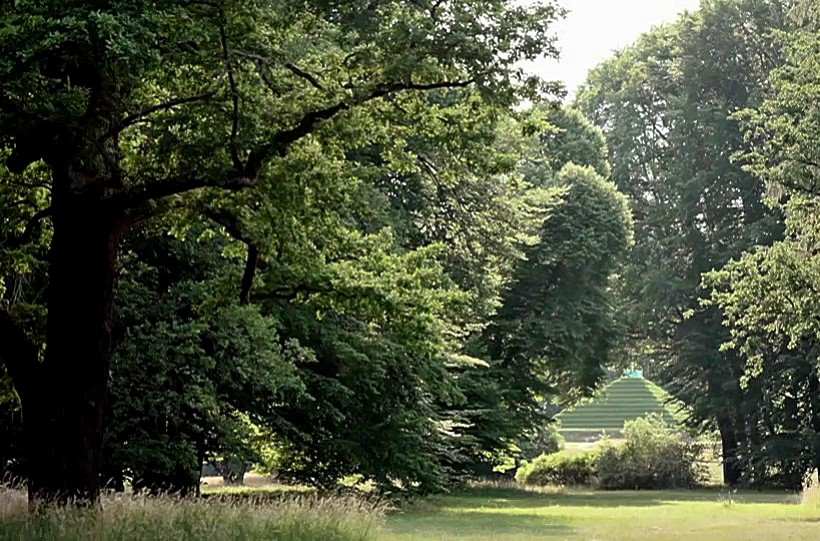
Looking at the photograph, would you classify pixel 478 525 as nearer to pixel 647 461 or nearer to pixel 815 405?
pixel 815 405

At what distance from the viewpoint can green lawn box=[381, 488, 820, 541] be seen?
59.5 feet

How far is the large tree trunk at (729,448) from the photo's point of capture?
43.0 m

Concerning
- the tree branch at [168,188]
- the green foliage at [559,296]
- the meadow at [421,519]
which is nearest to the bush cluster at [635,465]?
the green foliage at [559,296]

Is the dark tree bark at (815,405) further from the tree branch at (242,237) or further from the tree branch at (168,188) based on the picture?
the tree branch at (168,188)

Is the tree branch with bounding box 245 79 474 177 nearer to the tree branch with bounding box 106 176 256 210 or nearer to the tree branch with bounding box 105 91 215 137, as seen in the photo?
the tree branch with bounding box 106 176 256 210

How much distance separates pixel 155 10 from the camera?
33.2 feet

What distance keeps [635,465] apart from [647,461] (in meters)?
0.52

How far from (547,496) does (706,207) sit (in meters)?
14.3

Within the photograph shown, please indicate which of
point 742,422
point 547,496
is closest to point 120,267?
point 547,496

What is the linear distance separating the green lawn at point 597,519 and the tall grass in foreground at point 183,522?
125 cm

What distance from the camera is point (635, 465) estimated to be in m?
43.3

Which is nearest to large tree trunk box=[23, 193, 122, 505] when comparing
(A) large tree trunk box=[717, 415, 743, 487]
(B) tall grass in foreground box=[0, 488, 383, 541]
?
(B) tall grass in foreground box=[0, 488, 383, 541]

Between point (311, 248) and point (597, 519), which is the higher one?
point (311, 248)

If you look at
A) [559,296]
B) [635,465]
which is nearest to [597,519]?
[559,296]
